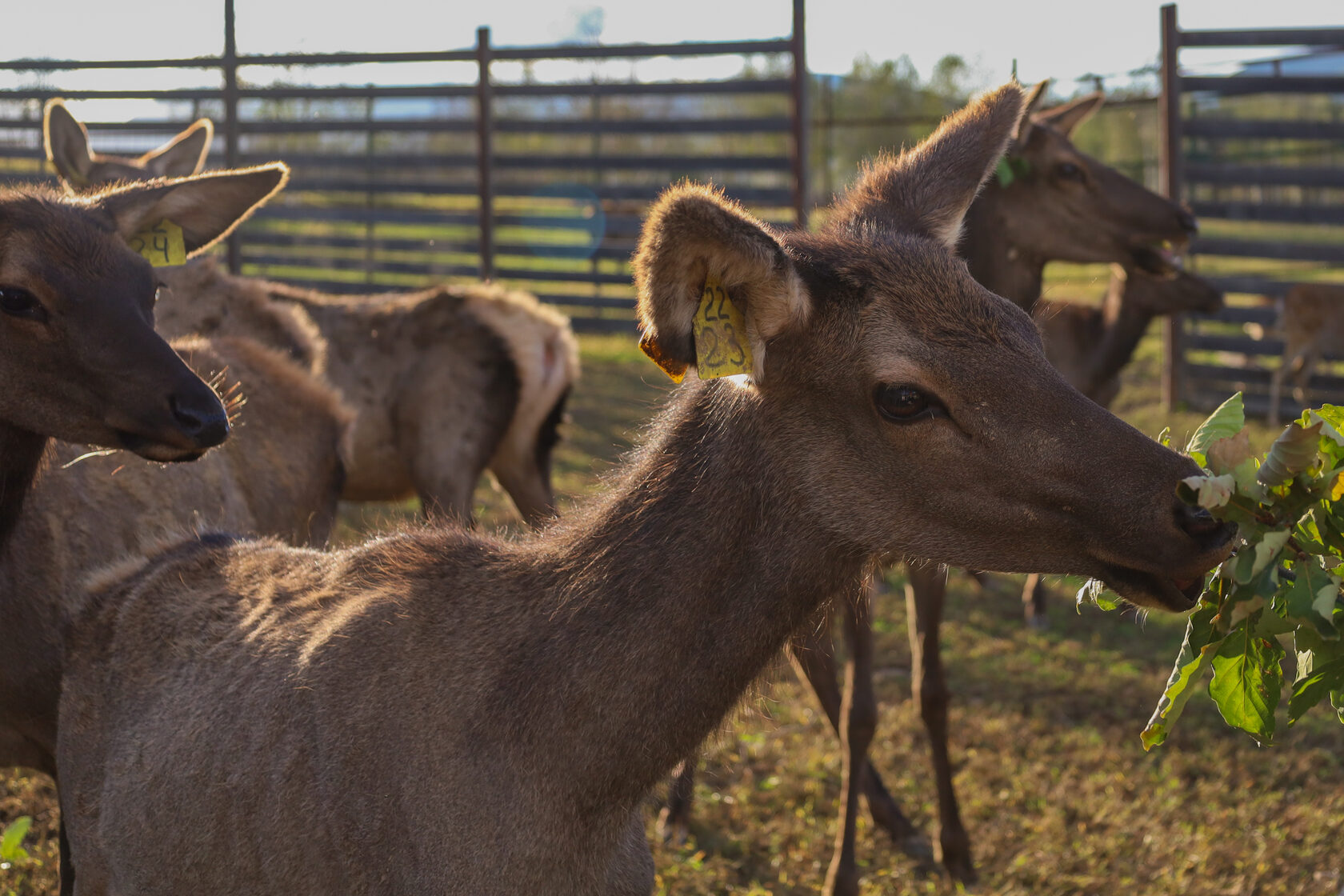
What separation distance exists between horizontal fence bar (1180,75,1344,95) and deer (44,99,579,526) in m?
8.28

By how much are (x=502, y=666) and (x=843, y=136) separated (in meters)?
36.4

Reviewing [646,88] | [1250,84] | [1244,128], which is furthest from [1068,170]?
[646,88]

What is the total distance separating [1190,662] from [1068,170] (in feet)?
13.2

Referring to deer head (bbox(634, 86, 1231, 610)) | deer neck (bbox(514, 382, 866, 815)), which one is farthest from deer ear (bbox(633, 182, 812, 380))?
deer neck (bbox(514, 382, 866, 815))

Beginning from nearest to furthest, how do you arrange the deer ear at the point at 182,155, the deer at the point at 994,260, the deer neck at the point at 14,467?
1. the deer neck at the point at 14,467
2. the deer at the point at 994,260
3. the deer ear at the point at 182,155

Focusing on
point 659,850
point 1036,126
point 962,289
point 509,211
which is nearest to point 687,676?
point 962,289

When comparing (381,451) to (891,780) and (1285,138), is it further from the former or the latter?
(1285,138)

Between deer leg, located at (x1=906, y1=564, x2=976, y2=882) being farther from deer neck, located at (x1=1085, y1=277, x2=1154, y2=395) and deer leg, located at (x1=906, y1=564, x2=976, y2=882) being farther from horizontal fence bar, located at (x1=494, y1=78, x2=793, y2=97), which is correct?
horizontal fence bar, located at (x1=494, y1=78, x2=793, y2=97)

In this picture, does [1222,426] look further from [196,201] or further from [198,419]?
[196,201]

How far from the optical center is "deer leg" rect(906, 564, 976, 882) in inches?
192

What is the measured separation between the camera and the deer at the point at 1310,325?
12.2m

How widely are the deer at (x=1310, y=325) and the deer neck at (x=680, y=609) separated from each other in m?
11.5

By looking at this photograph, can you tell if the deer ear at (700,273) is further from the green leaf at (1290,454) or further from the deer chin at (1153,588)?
the green leaf at (1290,454)


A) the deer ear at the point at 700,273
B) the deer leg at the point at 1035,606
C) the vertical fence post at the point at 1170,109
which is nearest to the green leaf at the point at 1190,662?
the deer ear at the point at 700,273
